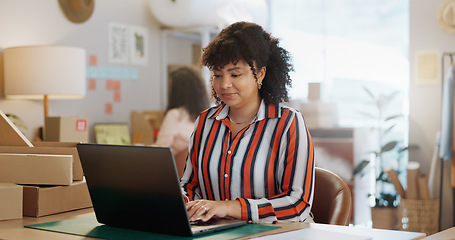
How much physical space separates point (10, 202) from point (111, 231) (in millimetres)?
363

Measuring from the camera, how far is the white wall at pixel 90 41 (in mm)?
3865

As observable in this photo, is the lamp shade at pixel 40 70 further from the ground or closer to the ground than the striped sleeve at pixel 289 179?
further from the ground

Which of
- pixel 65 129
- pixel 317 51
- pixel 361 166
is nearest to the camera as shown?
pixel 65 129

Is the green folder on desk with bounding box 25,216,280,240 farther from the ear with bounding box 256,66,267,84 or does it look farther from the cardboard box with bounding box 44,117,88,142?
the cardboard box with bounding box 44,117,88,142

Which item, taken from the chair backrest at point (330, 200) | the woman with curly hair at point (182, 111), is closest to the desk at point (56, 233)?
the chair backrest at point (330, 200)

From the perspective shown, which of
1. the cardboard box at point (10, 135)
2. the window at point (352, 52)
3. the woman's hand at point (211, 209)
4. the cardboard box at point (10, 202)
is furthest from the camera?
the window at point (352, 52)

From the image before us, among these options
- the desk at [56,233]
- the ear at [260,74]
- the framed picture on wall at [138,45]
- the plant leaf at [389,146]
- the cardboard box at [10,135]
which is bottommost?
the plant leaf at [389,146]

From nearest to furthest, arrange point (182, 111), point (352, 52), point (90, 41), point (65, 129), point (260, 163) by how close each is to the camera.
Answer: point (260, 163)
point (65, 129)
point (182, 111)
point (90, 41)
point (352, 52)

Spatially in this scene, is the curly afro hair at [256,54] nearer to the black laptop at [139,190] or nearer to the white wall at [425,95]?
the black laptop at [139,190]

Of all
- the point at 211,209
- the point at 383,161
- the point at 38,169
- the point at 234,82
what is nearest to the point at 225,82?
the point at 234,82

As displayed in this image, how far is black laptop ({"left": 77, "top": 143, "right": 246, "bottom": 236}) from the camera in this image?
1268 millimetres

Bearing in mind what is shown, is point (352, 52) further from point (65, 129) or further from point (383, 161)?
point (65, 129)

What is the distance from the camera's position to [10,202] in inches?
62.1

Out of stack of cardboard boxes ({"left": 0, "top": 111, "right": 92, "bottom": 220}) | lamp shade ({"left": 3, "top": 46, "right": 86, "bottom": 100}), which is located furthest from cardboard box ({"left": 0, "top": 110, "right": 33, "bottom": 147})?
lamp shade ({"left": 3, "top": 46, "right": 86, "bottom": 100})
